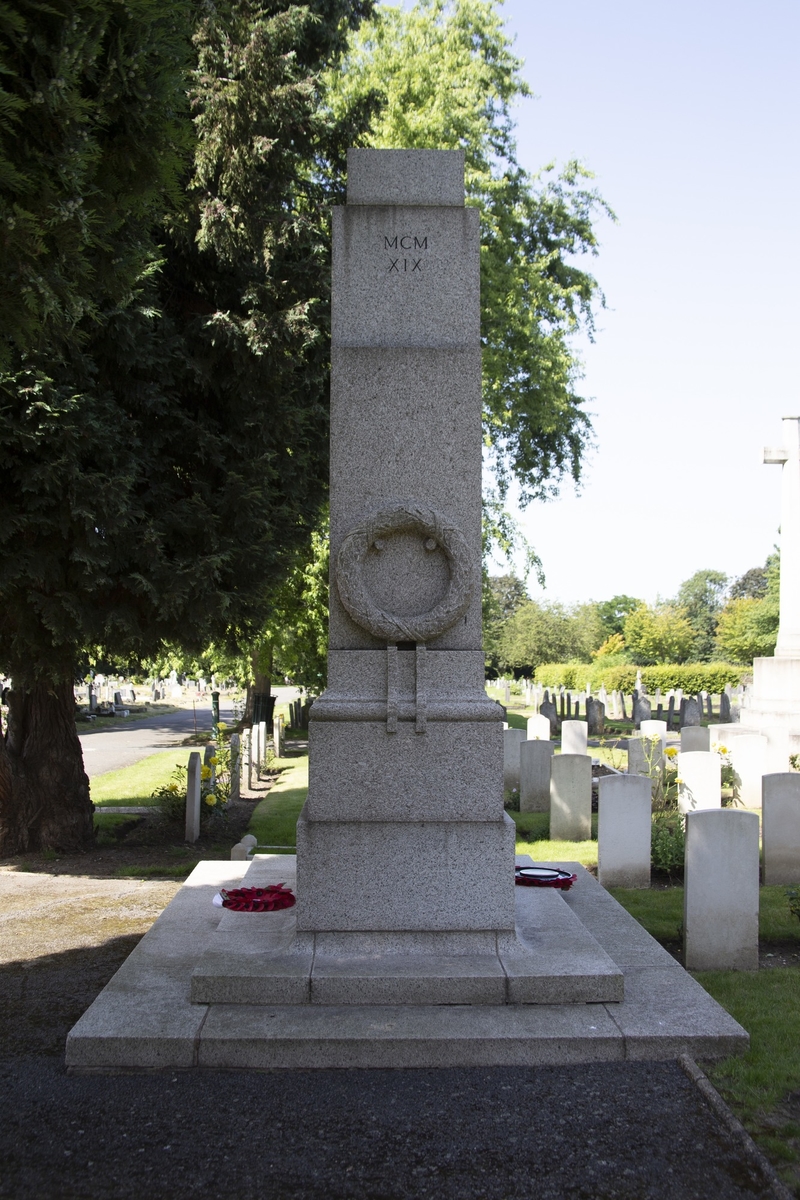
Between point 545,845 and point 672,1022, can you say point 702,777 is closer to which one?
point 545,845

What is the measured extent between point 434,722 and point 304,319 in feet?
17.2

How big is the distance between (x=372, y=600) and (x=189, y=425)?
14.9 feet

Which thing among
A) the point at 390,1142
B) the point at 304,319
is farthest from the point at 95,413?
the point at 390,1142

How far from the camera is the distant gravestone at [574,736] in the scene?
593 inches

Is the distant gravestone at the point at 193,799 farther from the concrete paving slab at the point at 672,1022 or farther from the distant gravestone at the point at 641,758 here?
the concrete paving slab at the point at 672,1022

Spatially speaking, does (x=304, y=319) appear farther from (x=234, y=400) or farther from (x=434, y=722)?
(x=434, y=722)

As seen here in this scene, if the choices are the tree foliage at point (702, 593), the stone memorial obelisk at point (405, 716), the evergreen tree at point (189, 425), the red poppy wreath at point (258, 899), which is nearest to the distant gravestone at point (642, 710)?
the evergreen tree at point (189, 425)

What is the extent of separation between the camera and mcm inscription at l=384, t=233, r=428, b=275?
565cm

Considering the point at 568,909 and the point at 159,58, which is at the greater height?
the point at 159,58

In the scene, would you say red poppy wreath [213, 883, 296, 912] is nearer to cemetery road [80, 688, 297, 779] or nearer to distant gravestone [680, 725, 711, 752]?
distant gravestone [680, 725, 711, 752]

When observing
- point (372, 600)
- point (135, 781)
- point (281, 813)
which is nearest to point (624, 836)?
point (372, 600)

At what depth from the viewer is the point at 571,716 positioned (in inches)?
1239

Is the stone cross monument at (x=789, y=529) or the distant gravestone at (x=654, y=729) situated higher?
the stone cross monument at (x=789, y=529)

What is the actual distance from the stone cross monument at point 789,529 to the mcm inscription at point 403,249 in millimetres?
13932
